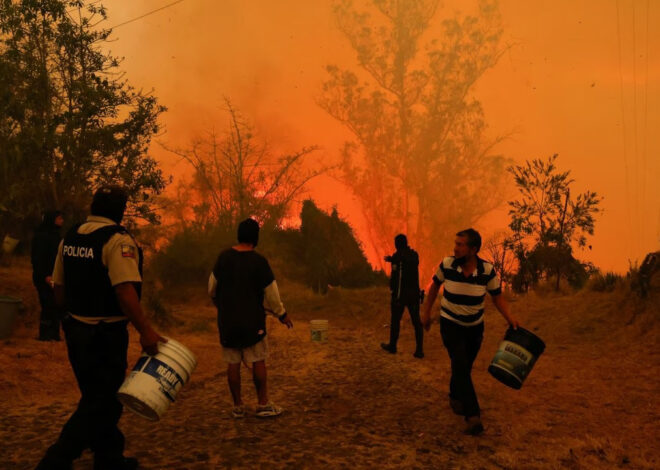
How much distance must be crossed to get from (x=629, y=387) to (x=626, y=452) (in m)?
2.61

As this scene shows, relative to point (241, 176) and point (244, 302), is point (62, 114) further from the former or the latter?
point (241, 176)

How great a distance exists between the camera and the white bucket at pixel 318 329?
31.0 feet

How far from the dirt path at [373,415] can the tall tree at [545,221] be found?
5044mm

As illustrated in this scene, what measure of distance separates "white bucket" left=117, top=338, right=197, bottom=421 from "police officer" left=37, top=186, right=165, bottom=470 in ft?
0.33

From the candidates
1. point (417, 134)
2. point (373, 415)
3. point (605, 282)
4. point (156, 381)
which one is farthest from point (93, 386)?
point (417, 134)

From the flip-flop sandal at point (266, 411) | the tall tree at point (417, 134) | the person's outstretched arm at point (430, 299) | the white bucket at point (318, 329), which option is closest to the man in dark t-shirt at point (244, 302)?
the flip-flop sandal at point (266, 411)

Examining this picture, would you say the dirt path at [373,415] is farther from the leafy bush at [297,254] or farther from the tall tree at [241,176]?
the tall tree at [241,176]

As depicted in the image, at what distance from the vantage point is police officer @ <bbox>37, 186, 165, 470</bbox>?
10.3ft

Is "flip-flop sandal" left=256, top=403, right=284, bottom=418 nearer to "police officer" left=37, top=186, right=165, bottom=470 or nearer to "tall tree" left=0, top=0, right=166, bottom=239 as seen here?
"police officer" left=37, top=186, right=165, bottom=470

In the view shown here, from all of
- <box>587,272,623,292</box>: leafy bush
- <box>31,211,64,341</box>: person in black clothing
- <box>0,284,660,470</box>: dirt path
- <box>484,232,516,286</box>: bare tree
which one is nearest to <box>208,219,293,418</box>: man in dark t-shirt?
<box>0,284,660,470</box>: dirt path

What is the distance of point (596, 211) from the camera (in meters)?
14.0

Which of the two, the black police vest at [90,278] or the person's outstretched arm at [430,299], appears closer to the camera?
the black police vest at [90,278]

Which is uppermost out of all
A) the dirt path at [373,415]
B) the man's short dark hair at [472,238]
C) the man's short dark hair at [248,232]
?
the man's short dark hair at [472,238]

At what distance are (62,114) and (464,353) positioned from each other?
29.8ft
